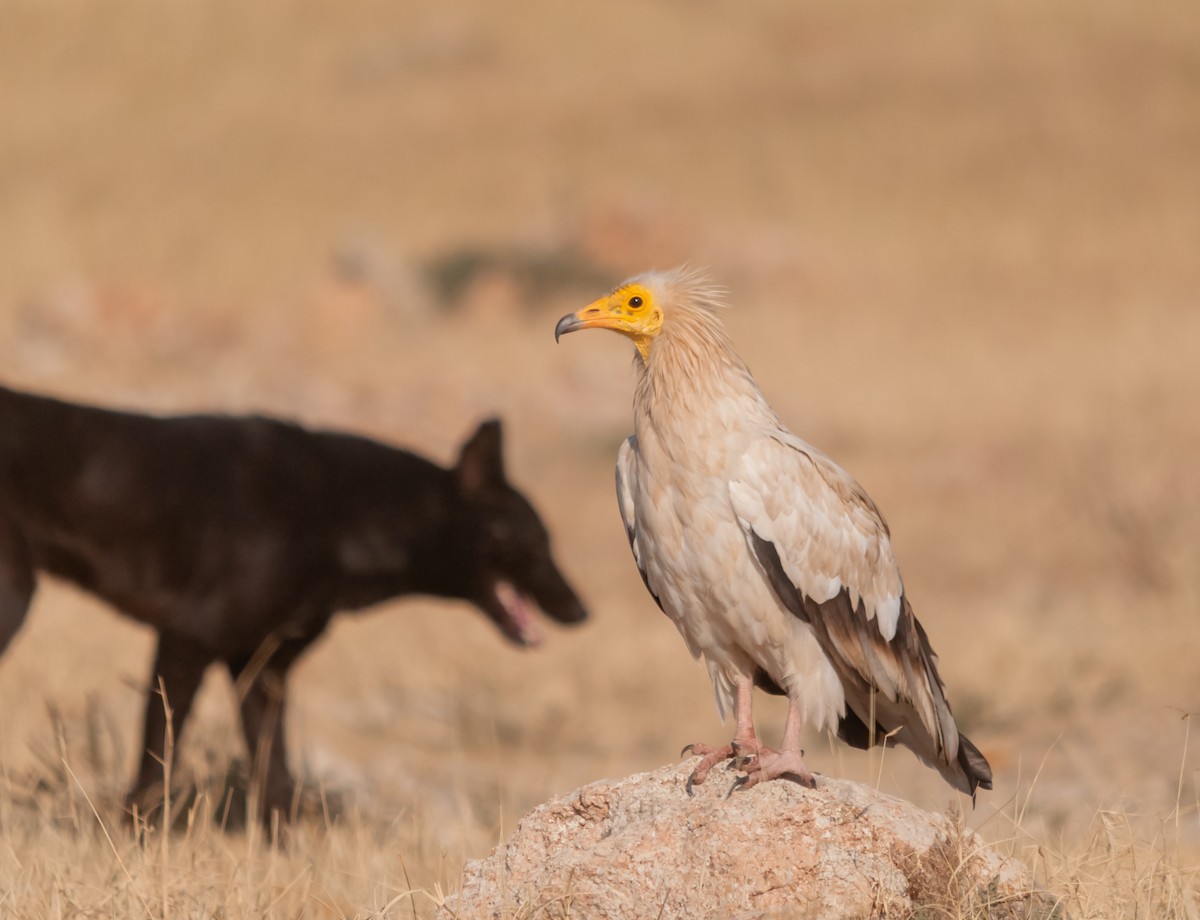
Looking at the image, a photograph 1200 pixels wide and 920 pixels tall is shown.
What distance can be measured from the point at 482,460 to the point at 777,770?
3605 mm

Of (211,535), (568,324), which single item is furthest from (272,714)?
(568,324)

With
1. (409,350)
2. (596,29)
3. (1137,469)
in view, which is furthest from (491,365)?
(596,29)

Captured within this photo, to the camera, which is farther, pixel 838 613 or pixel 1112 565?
Answer: pixel 1112 565

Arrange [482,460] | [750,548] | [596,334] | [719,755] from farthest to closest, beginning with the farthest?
[596,334]
[482,460]
[750,548]
[719,755]

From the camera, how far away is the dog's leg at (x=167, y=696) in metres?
6.05

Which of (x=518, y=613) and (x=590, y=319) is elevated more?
(x=590, y=319)

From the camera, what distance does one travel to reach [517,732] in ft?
30.8

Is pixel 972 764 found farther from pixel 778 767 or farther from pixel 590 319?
pixel 590 319

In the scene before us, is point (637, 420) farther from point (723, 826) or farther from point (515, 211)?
point (515, 211)

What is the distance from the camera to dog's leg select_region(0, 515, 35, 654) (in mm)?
6008

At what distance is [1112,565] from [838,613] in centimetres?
883

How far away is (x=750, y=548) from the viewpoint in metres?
4.17

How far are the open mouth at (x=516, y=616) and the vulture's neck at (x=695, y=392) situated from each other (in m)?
3.11

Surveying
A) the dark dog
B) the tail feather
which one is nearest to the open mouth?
the dark dog
